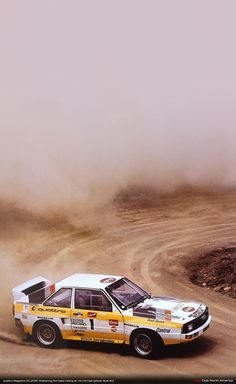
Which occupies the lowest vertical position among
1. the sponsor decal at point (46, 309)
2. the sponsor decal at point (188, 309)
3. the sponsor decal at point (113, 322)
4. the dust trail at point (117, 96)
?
the sponsor decal at point (113, 322)

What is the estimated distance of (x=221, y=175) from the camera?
2441 cm

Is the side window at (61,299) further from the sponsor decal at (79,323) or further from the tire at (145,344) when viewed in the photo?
the tire at (145,344)

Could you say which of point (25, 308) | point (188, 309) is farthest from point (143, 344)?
point (25, 308)

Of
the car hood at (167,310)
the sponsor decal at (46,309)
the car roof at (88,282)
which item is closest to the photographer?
the car hood at (167,310)

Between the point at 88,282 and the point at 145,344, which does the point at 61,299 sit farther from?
the point at 145,344

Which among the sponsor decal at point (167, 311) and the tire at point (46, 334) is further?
the tire at point (46, 334)

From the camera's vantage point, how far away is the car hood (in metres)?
9.80

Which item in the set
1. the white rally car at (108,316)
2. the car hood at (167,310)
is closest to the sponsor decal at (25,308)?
the white rally car at (108,316)

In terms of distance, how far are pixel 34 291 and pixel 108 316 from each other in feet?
6.71

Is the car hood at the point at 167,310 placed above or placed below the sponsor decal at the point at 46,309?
below

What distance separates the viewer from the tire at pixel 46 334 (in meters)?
10.4

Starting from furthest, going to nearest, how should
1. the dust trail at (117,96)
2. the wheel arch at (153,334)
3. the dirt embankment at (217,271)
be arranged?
the dust trail at (117,96)
the dirt embankment at (217,271)
the wheel arch at (153,334)

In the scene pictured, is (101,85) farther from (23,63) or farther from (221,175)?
(221,175)

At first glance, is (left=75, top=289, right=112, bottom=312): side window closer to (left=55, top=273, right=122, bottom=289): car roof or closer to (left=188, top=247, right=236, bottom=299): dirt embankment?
(left=55, top=273, right=122, bottom=289): car roof
